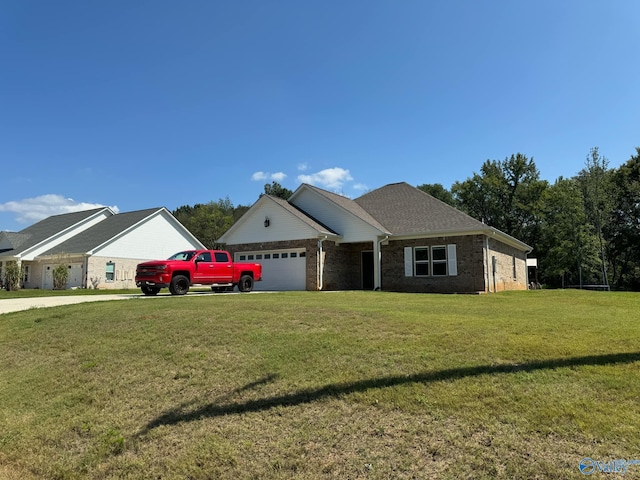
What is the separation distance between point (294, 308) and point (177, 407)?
5.11 meters

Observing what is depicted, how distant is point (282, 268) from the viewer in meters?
24.5

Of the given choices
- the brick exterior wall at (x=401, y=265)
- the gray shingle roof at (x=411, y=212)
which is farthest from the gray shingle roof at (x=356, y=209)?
the brick exterior wall at (x=401, y=265)

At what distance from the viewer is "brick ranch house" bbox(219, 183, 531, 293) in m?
21.2

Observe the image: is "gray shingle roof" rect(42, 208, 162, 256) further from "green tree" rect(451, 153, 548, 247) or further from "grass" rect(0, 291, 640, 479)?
"green tree" rect(451, 153, 548, 247)

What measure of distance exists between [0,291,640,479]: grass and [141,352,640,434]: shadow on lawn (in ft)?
0.08

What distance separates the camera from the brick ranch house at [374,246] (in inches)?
833

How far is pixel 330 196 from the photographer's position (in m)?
26.2

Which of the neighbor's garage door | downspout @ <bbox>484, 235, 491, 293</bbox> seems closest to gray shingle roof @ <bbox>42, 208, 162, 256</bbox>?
the neighbor's garage door

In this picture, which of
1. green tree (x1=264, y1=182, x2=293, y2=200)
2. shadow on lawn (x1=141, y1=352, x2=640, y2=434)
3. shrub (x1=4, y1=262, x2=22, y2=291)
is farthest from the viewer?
green tree (x1=264, y1=182, x2=293, y2=200)

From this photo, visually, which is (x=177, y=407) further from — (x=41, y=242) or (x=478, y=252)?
(x=41, y=242)

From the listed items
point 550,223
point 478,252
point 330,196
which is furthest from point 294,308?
point 550,223

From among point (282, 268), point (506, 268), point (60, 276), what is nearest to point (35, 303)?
point (282, 268)

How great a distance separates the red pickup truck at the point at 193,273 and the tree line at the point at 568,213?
35324mm

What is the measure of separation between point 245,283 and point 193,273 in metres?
3.27
